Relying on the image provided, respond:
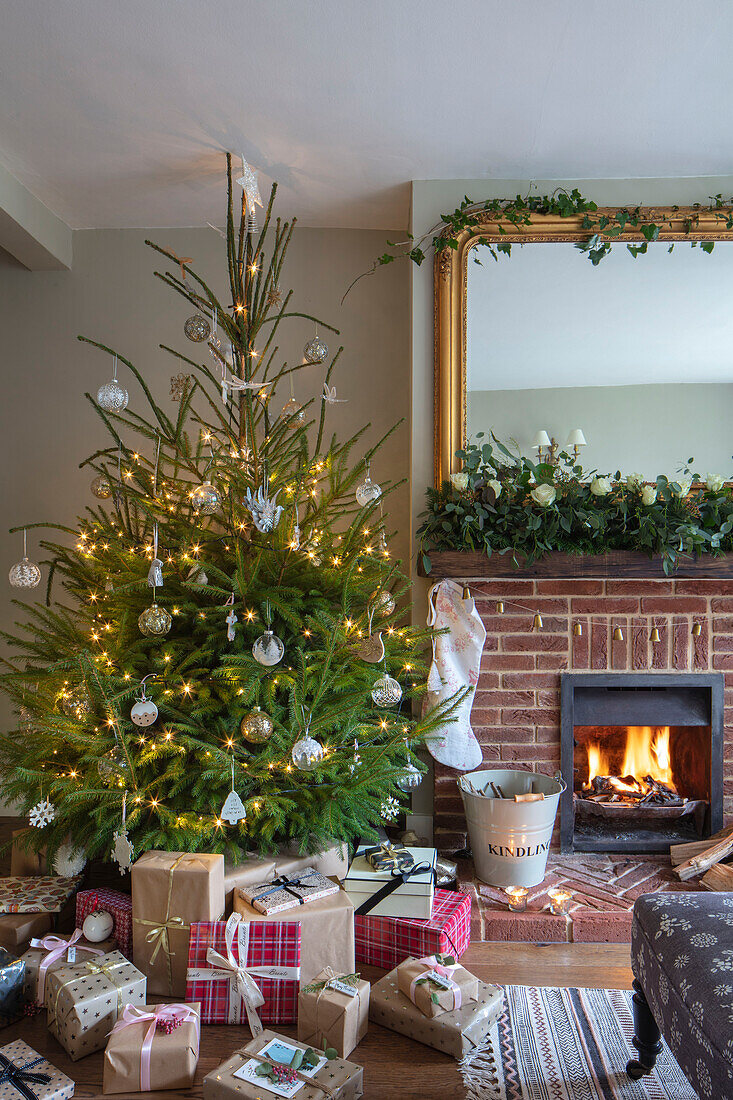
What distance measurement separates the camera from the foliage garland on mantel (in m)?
2.56

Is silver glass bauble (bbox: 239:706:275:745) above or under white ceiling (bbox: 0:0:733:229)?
under

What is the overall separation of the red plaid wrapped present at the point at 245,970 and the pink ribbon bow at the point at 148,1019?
0.42 feet

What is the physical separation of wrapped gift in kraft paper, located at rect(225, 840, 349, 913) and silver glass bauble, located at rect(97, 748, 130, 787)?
336 millimetres

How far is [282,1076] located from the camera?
1295 millimetres

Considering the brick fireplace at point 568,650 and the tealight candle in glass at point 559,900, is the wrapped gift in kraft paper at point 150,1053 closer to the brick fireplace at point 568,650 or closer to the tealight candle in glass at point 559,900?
the tealight candle in glass at point 559,900

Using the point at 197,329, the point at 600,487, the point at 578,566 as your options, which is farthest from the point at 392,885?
the point at 197,329

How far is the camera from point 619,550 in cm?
246

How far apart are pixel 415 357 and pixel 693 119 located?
111cm

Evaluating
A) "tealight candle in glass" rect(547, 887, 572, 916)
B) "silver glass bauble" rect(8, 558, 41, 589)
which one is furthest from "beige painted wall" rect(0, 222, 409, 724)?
"tealight candle in glass" rect(547, 887, 572, 916)

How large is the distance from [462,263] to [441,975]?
2.18 meters

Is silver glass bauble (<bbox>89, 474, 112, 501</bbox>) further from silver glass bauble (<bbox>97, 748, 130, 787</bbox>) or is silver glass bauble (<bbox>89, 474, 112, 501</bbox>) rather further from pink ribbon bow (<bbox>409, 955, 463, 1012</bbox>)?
pink ribbon bow (<bbox>409, 955, 463, 1012</bbox>)

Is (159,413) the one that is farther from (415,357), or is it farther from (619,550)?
(619,550)

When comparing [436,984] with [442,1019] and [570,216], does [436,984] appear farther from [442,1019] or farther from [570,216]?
[570,216]

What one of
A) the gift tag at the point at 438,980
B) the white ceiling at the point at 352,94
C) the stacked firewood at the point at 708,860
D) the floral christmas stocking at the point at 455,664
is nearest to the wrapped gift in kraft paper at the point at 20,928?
the gift tag at the point at 438,980
